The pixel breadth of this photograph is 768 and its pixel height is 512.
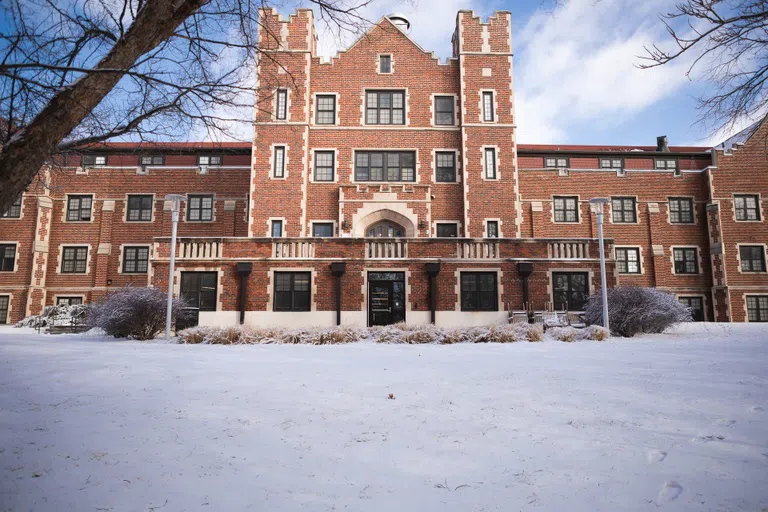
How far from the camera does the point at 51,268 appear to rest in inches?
1056

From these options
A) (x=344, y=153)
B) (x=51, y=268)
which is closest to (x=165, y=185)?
(x=51, y=268)

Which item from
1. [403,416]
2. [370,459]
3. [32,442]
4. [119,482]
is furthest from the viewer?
[403,416]

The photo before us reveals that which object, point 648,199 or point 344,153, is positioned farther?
point 648,199

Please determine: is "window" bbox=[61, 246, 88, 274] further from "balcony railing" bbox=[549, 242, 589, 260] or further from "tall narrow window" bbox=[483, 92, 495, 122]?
"balcony railing" bbox=[549, 242, 589, 260]

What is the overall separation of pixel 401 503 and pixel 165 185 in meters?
28.6

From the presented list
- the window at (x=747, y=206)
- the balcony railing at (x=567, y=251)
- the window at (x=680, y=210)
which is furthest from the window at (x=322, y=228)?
the window at (x=747, y=206)

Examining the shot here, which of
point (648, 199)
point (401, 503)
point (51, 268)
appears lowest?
point (401, 503)

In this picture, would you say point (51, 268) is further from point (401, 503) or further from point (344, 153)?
point (401, 503)

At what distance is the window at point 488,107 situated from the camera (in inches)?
934

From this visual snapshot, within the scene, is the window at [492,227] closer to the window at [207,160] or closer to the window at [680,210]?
the window at [680,210]

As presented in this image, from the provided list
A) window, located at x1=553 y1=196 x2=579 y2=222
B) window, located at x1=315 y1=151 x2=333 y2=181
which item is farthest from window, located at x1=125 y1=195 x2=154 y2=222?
window, located at x1=553 y1=196 x2=579 y2=222

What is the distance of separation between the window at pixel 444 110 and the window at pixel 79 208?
818 inches

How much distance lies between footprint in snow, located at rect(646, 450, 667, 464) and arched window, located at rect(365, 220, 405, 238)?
19.3m

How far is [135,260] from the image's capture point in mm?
27047
